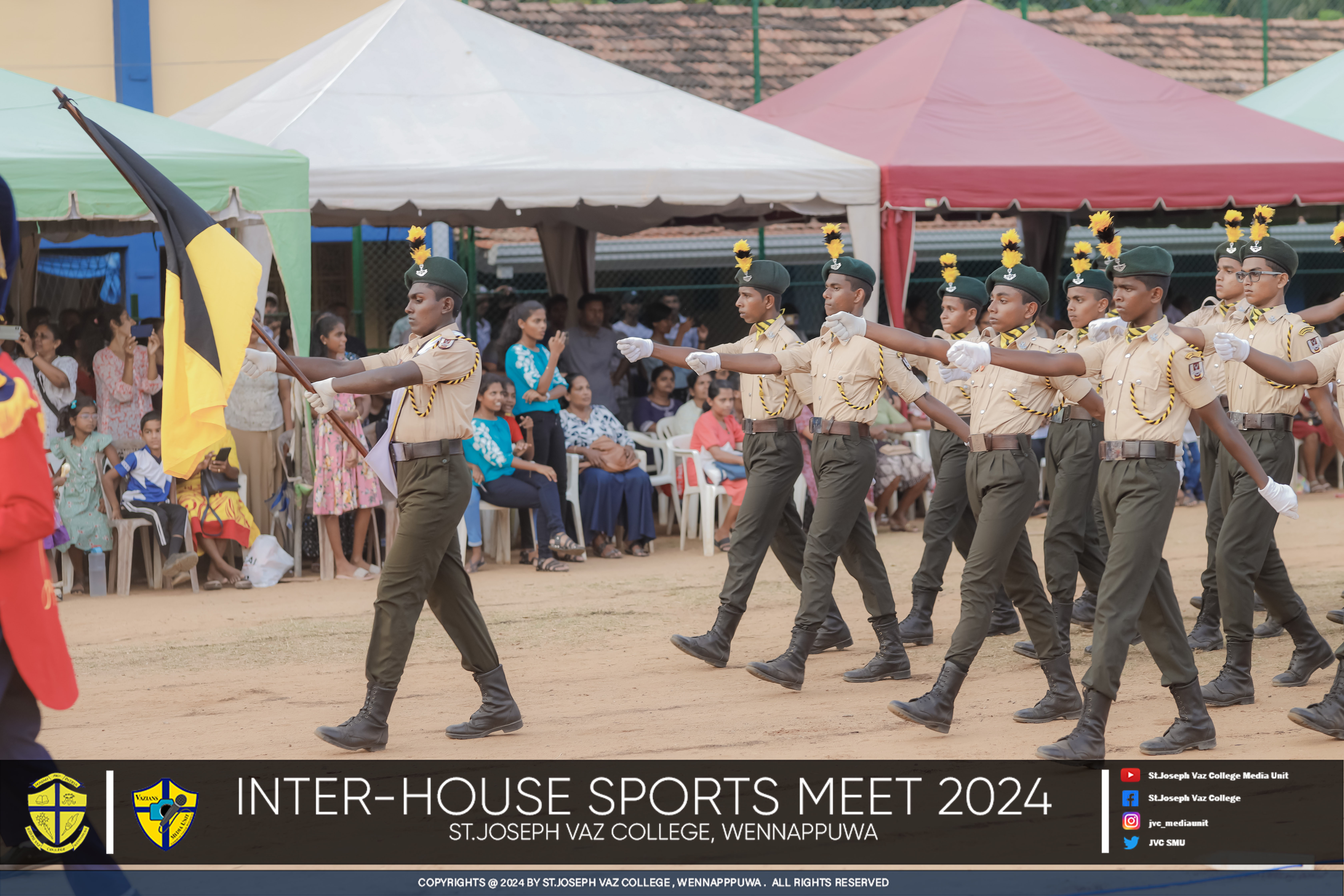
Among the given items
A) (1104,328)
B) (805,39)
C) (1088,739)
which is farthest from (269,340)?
(805,39)

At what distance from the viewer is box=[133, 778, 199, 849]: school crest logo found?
464 centimetres

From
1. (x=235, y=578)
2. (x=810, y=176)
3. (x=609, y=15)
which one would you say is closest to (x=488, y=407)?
(x=235, y=578)

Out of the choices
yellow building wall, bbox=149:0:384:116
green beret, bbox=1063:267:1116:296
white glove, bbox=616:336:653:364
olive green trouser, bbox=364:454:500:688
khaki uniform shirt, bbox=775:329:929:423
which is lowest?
olive green trouser, bbox=364:454:500:688

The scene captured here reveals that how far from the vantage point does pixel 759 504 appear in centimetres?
709

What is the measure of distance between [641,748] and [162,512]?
5.11 metres

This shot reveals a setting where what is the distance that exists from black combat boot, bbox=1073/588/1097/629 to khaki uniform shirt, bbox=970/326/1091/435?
212 centimetres

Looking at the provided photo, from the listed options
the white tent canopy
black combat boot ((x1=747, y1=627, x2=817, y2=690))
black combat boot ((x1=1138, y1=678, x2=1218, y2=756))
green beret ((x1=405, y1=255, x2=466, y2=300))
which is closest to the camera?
black combat boot ((x1=1138, y1=678, x2=1218, y2=756))

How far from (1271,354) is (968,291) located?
146 cm

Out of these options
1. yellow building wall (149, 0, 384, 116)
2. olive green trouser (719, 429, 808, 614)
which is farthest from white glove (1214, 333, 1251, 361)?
yellow building wall (149, 0, 384, 116)

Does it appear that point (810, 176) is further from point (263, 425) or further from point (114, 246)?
point (114, 246)

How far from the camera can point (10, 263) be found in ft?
12.9

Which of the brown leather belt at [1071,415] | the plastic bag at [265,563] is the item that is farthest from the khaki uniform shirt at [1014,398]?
the plastic bag at [265,563]

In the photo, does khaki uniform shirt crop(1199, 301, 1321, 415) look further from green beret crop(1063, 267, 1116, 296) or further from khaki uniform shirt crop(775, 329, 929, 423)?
khaki uniform shirt crop(775, 329, 929, 423)

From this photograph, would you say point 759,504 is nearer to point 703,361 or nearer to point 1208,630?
point 703,361
